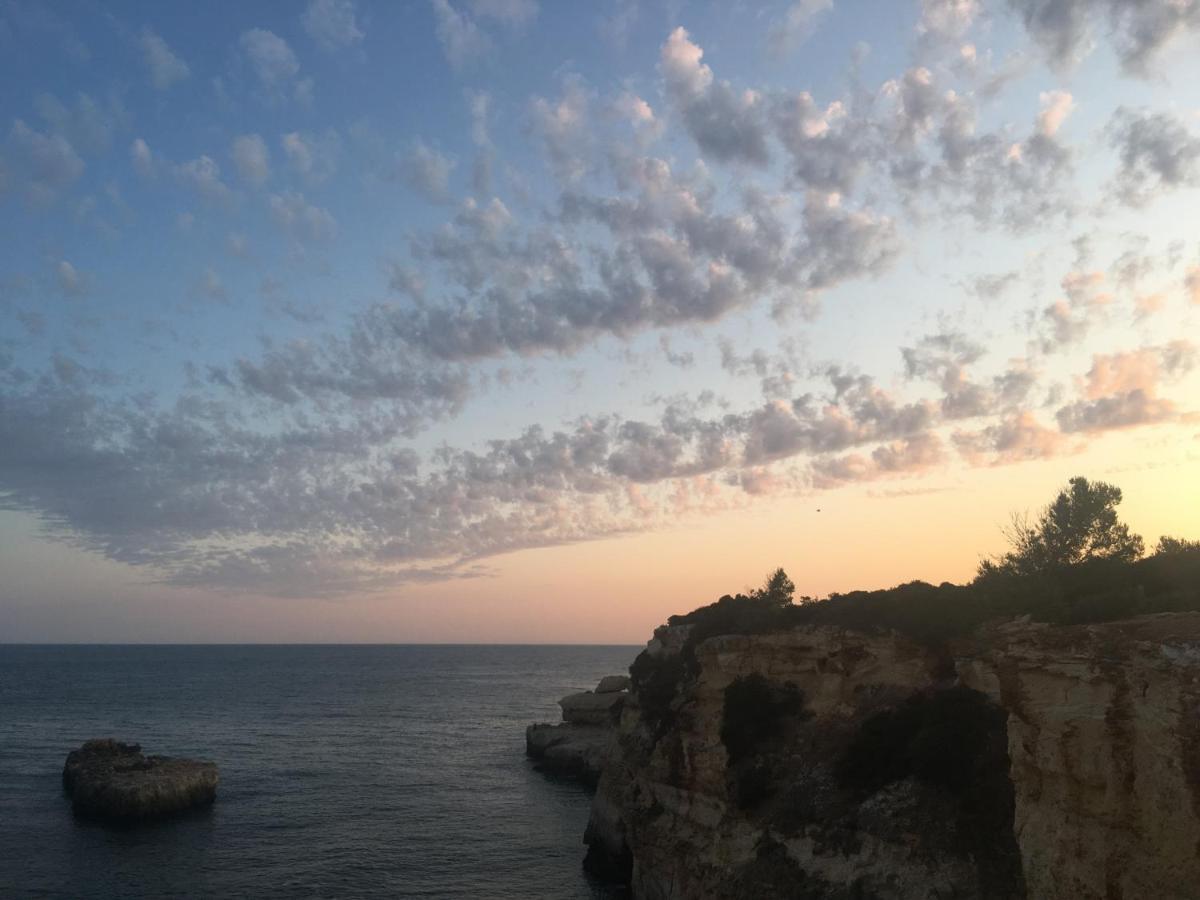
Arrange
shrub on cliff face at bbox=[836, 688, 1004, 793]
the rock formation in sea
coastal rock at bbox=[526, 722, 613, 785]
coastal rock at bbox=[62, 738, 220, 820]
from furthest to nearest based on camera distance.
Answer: the rock formation in sea < coastal rock at bbox=[526, 722, 613, 785] < coastal rock at bbox=[62, 738, 220, 820] < shrub on cliff face at bbox=[836, 688, 1004, 793]

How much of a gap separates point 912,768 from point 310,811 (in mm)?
34015

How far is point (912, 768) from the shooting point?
21.0 meters

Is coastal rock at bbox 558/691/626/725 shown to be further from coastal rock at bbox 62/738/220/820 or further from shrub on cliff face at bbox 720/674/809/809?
shrub on cliff face at bbox 720/674/809/809

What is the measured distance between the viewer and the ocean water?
32375 mm

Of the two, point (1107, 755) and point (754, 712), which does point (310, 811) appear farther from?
point (1107, 755)

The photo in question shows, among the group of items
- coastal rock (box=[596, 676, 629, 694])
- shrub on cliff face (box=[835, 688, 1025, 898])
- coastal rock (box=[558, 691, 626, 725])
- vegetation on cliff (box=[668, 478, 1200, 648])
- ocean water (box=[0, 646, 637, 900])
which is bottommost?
ocean water (box=[0, 646, 637, 900])

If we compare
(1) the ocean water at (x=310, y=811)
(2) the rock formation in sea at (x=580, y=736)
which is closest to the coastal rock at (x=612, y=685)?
(2) the rock formation in sea at (x=580, y=736)

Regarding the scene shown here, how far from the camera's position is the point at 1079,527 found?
32938 mm

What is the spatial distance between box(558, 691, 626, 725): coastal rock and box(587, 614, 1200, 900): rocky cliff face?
29.1 m

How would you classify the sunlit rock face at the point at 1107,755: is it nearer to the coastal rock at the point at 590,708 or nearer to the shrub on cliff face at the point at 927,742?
the shrub on cliff face at the point at 927,742

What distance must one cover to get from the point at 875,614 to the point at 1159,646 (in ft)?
37.4

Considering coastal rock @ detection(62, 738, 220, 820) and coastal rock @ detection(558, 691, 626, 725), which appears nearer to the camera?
coastal rock @ detection(62, 738, 220, 820)

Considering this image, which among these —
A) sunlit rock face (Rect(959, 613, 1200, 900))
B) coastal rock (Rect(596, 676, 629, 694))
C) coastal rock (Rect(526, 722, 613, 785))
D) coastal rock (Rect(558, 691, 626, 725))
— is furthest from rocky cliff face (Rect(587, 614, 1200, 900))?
coastal rock (Rect(596, 676, 629, 694))

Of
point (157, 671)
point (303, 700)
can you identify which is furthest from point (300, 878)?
point (157, 671)
